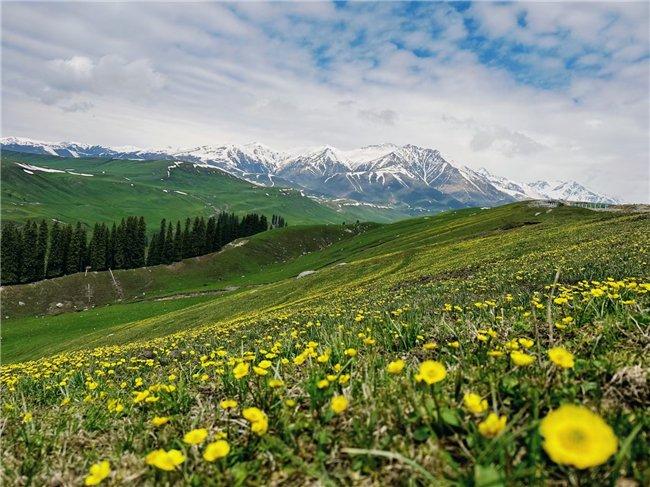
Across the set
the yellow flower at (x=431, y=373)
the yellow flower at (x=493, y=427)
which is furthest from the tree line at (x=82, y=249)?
the yellow flower at (x=493, y=427)

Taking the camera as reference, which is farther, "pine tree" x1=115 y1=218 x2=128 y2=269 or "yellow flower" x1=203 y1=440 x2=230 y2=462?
"pine tree" x1=115 y1=218 x2=128 y2=269

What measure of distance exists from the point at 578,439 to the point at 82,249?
148866 millimetres

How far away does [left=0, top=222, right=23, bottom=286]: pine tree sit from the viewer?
378ft

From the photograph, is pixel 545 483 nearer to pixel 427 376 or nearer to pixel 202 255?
pixel 427 376

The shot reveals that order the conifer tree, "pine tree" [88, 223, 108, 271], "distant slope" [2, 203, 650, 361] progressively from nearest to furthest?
"distant slope" [2, 203, 650, 361], the conifer tree, "pine tree" [88, 223, 108, 271]

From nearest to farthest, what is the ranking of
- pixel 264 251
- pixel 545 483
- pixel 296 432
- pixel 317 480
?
pixel 545 483 → pixel 317 480 → pixel 296 432 → pixel 264 251

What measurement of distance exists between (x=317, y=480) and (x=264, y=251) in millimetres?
155633

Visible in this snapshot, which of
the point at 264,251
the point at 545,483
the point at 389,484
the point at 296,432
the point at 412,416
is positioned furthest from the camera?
the point at 264,251

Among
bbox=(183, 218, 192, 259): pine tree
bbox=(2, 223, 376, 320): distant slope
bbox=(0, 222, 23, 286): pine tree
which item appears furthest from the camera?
bbox=(183, 218, 192, 259): pine tree

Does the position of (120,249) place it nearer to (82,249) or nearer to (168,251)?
(82,249)

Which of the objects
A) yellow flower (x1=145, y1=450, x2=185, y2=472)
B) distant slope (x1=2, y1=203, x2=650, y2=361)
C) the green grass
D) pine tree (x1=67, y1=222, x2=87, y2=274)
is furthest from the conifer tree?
yellow flower (x1=145, y1=450, x2=185, y2=472)

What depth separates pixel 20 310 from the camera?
106 m

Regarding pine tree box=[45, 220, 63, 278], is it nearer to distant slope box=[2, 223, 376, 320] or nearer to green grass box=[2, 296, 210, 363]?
distant slope box=[2, 223, 376, 320]

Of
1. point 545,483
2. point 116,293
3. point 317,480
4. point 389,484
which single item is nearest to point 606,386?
point 545,483
